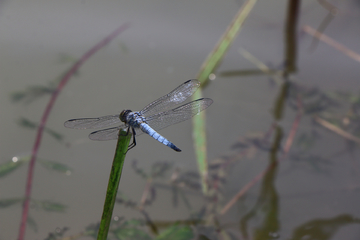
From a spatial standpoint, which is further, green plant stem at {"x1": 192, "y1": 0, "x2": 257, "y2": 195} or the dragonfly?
green plant stem at {"x1": 192, "y1": 0, "x2": 257, "y2": 195}

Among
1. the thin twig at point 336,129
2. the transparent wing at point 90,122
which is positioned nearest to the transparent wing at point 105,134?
the transparent wing at point 90,122

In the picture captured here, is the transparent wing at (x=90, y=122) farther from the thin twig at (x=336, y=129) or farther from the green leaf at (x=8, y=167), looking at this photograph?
the thin twig at (x=336, y=129)

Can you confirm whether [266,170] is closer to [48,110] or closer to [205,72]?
[205,72]

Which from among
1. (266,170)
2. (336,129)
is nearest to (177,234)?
(266,170)

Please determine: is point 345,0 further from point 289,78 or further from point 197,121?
point 197,121

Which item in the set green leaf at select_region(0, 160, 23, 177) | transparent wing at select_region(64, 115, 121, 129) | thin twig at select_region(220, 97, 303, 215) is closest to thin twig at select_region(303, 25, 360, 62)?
thin twig at select_region(220, 97, 303, 215)

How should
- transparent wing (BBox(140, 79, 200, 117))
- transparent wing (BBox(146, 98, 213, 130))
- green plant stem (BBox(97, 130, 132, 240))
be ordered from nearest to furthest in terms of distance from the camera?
green plant stem (BBox(97, 130, 132, 240)) < transparent wing (BBox(146, 98, 213, 130)) < transparent wing (BBox(140, 79, 200, 117))

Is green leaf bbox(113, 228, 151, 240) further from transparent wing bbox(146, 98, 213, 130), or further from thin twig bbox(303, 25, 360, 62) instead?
thin twig bbox(303, 25, 360, 62)
